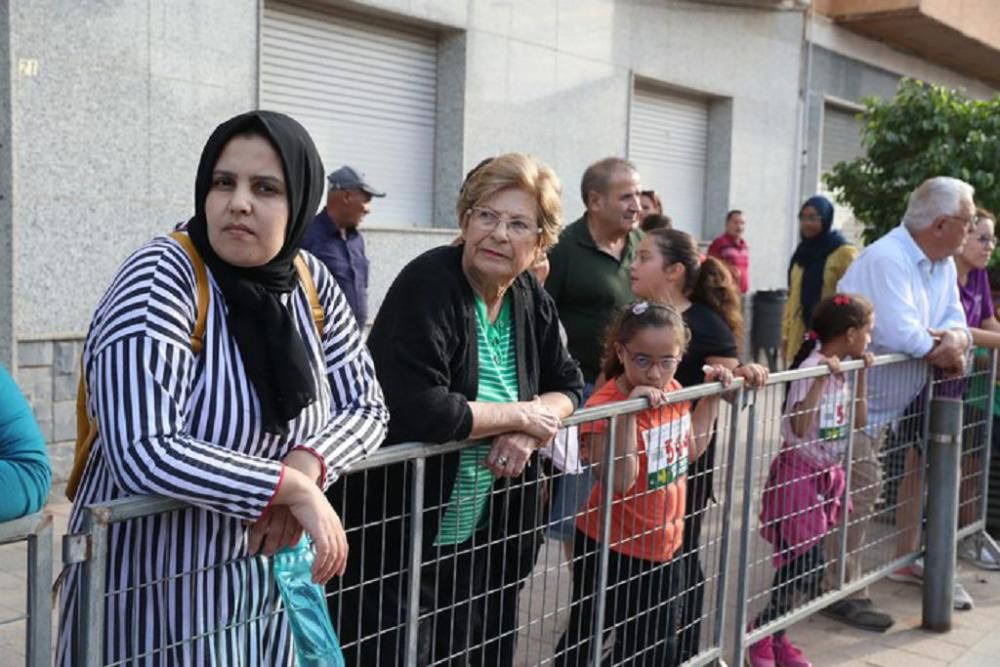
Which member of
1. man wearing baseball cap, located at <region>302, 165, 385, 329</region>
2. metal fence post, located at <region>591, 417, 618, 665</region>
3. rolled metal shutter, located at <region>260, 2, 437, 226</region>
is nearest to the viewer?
metal fence post, located at <region>591, 417, 618, 665</region>

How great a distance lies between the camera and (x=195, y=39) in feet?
23.7

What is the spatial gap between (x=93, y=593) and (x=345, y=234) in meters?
5.46

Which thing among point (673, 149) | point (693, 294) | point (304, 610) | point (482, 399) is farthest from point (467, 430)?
point (673, 149)

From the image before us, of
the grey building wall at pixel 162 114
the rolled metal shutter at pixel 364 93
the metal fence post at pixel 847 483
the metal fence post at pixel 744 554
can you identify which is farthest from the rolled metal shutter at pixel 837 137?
the metal fence post at pixel 744 554

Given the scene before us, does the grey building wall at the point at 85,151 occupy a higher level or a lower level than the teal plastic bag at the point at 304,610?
higher

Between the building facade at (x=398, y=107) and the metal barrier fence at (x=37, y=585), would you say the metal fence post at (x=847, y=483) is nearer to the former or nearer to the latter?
the metal barrier fence at (x=37, y=585)

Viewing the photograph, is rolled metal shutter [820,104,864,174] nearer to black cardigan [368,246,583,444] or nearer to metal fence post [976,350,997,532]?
metal fence post [976,350,997,532]

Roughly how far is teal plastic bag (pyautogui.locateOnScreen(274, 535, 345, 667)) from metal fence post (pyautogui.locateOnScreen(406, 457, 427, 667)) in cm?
41

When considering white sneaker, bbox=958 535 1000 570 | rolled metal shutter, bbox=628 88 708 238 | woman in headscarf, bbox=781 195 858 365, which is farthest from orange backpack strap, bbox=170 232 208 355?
rolled metal shutter, bbox=628 88 708 238

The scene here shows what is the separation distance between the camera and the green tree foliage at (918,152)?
8.30m

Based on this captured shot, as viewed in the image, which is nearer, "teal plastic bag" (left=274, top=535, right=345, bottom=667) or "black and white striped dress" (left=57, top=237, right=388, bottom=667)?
"black and white striped dress" (left=57, top=237, right=388, bottom=667)

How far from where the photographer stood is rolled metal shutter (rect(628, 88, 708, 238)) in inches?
475

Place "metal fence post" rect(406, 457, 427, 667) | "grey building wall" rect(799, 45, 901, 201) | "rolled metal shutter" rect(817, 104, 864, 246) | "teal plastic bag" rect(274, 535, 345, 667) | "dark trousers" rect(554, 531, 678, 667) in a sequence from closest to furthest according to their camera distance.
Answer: "teal plastic bag" rect(274, 535, 345, 667) → "metal fence post" rect(406, 457, 427, 667) → "dark trousers" rect(554, 531, 678, 667) → "grey building wall" rect(799, 45, 901, 201) → "rolled metal shutter" rect(817, 104, 864, 246)

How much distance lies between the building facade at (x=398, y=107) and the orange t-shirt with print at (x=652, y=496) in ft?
14.0
